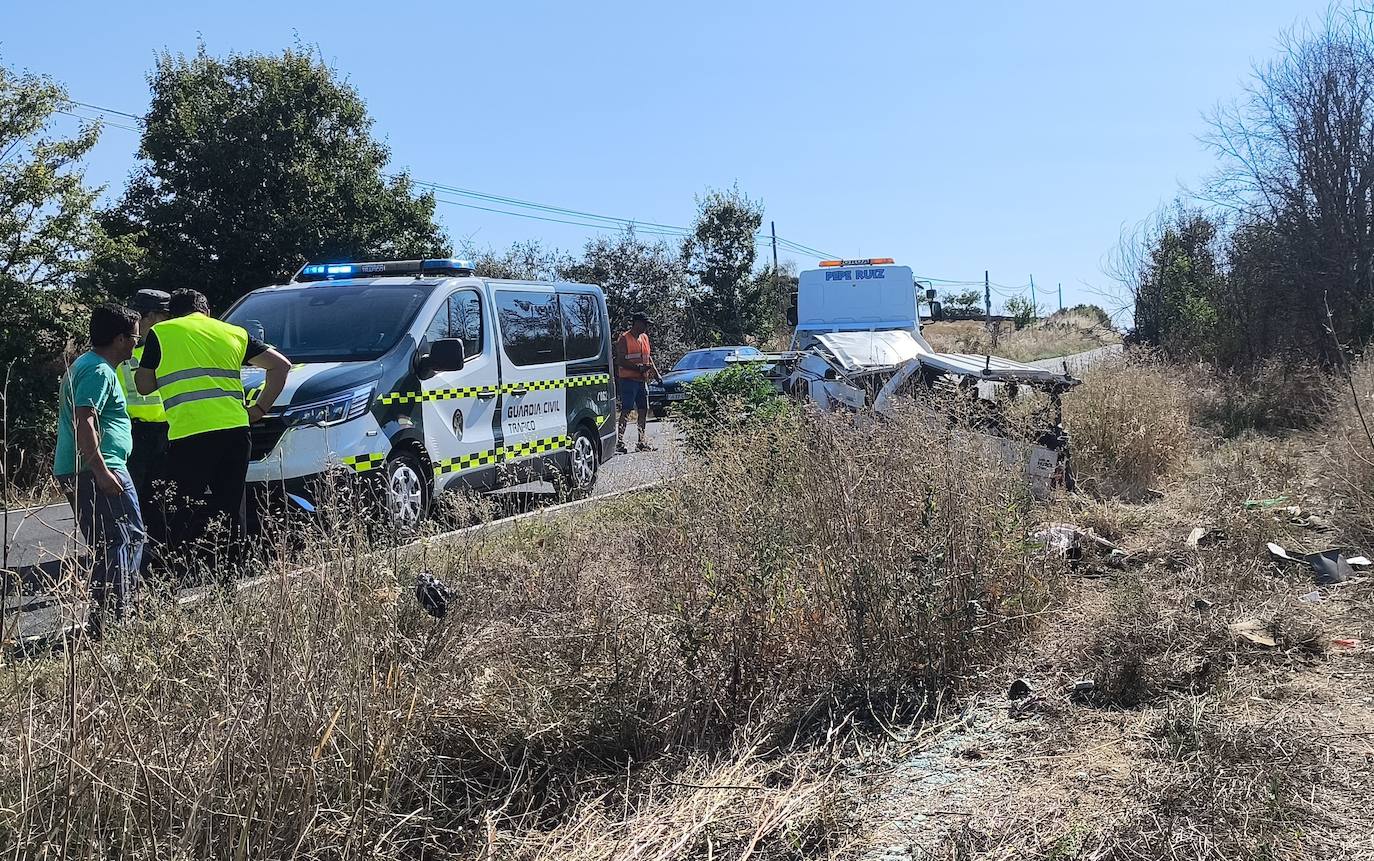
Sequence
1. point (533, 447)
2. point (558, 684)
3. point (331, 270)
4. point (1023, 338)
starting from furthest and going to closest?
point (1023, 338)
point (533, 447)
point (331, 270)
point (558, 684)

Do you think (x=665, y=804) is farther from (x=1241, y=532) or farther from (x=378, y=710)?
(x=1241, y=532)

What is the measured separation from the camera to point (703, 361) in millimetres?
21078

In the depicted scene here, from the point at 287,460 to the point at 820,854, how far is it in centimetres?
463

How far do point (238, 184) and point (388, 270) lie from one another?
10205 millimetres

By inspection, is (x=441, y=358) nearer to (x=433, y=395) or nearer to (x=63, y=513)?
(x=433, y=395)

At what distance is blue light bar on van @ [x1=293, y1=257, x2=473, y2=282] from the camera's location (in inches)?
325

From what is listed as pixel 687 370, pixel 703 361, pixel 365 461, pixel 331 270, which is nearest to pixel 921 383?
pixel 365 461

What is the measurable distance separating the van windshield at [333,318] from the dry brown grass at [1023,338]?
3284 centimetres

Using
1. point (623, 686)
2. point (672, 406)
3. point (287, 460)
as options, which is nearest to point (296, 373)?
point (287, 460)

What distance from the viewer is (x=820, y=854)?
2871mm

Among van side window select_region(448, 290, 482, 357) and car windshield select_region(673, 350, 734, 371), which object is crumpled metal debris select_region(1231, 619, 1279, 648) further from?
car windshield select_region(673, 350, 734, 371)

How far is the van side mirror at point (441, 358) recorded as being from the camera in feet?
23.5

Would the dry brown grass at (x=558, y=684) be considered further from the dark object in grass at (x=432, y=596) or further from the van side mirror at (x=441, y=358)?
the van side mirror at (x=441, y=358)

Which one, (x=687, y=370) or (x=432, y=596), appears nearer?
(x=432, y=596)
